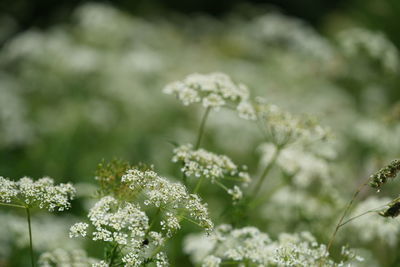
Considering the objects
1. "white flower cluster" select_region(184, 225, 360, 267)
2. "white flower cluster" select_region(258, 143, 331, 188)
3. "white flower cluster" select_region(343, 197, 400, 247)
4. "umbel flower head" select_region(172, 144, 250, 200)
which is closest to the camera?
"white flower cluster" select_region(184, 225, 360, 267)

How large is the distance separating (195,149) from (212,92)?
0.59m

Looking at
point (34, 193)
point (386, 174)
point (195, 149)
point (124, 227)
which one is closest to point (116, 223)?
point (124, 227)

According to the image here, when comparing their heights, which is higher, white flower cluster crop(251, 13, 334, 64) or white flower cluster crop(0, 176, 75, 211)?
white flower cluster crop(251, 13, 334, 64)

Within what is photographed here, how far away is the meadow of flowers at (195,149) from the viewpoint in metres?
3.04

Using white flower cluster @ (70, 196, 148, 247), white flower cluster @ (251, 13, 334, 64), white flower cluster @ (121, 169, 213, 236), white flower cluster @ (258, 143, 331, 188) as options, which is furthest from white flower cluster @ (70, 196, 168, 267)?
white flower cluster @ (251, 13, 334, 64)

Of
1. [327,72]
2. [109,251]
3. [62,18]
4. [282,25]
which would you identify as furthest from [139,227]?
[62,18]

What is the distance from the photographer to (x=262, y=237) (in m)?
3.56

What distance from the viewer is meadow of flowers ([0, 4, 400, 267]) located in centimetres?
304

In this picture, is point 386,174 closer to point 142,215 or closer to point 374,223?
point 142,215

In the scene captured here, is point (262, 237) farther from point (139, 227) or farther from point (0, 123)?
point (0, 123)

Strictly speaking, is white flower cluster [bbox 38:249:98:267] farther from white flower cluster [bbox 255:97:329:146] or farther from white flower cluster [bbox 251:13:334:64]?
white flower cluster [bbox 251:13:334:64]

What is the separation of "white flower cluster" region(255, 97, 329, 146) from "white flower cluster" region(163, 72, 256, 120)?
24 cm

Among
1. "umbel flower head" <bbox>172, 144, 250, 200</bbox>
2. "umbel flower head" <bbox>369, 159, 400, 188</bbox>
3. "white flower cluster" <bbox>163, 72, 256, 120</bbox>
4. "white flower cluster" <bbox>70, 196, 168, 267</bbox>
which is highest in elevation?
"white flower cluster" <bbox>163, 72, 256, 120</bbox>

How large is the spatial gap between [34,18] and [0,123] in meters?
11.4
